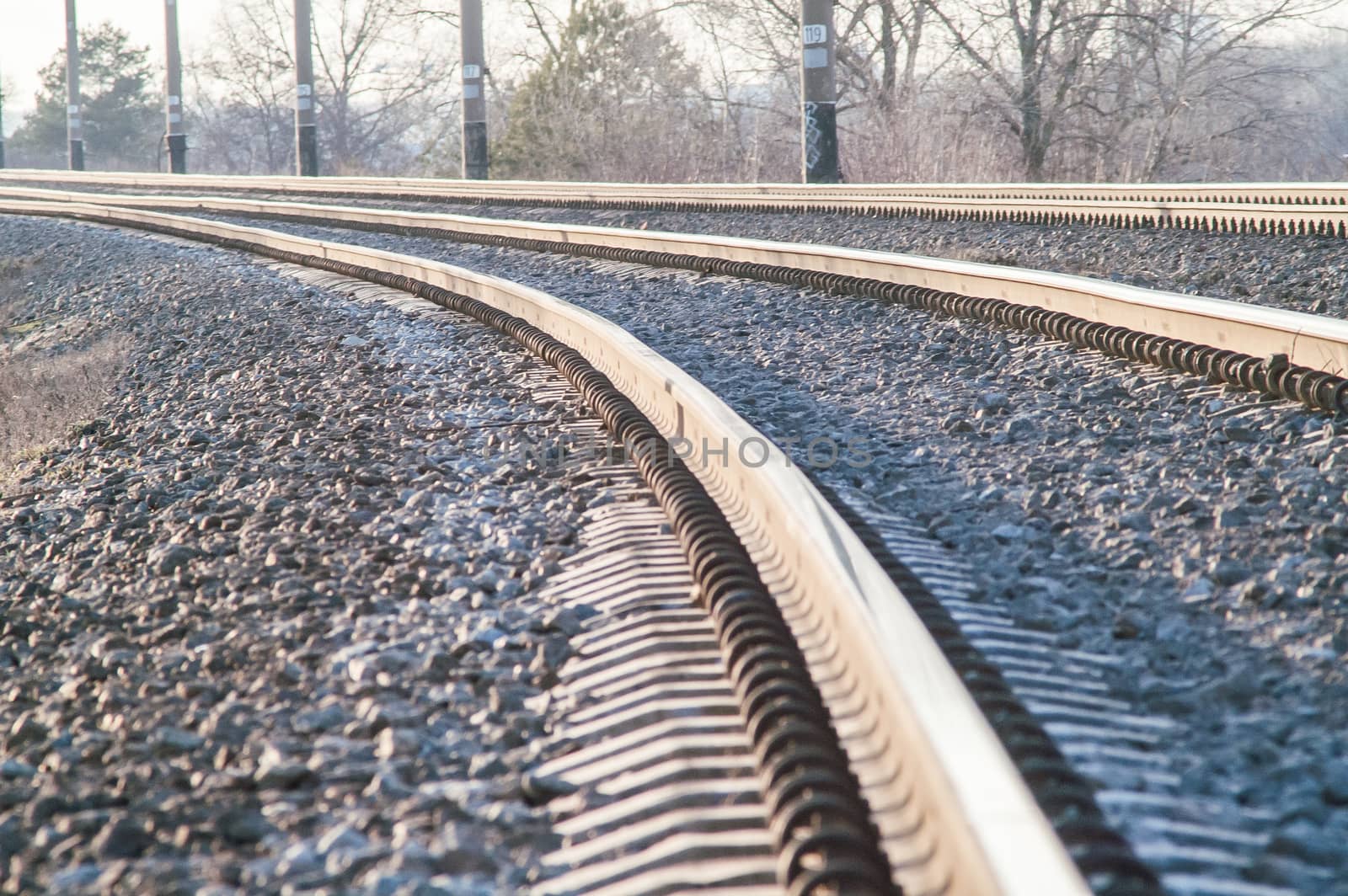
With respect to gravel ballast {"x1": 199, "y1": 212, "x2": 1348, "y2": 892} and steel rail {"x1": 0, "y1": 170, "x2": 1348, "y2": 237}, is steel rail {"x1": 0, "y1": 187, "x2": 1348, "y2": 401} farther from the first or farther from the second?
steel rail {"x1": 0, "y1": 170, "x2": 1348, "y2": 237}

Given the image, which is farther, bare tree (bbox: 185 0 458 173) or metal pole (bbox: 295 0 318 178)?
bare tree (bbox: 185 0 458 173)

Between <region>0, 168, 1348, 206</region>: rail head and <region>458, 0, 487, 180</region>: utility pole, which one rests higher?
<region>458, 0, 487, 180</region>: utility pole

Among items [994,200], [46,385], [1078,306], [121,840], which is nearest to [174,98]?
[994,200]

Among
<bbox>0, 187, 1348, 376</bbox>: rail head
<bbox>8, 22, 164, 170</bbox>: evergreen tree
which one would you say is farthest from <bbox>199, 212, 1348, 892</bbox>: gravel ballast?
<bbox>8, 22, 164, 170</bbox>: evergreen tree

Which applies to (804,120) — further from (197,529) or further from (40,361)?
(197,529)

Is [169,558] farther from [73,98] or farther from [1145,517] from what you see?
[73,98]

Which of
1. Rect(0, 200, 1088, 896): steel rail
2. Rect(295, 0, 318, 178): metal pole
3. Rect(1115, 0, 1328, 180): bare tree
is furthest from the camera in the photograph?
Rect(295, 0, 318, 178): metal pole

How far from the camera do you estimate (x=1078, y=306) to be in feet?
21.0

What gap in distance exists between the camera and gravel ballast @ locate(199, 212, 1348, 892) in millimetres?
2283

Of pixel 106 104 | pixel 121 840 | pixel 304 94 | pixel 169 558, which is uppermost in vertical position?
pixel 106 104

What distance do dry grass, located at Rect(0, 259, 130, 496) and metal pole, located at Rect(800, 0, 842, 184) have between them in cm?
1114

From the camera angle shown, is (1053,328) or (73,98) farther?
(73,98)

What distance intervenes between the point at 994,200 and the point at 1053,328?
7.01m

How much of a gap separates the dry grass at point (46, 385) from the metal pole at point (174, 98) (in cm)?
2867
